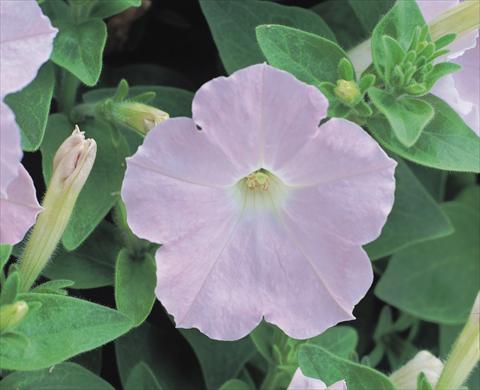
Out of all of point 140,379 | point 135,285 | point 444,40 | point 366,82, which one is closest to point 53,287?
point 135,285

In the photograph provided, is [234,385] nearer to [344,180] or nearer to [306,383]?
[306,383]

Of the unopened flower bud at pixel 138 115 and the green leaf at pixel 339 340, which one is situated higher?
the unopened flower bud at pixel 138 115

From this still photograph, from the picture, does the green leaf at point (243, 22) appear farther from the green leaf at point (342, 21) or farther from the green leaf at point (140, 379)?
the green leaf at point (140, 379)

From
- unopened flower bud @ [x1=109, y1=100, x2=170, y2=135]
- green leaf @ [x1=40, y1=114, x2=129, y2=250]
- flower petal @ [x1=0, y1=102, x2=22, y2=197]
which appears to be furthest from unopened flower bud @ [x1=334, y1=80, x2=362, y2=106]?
flower petal @ [x1=0, y1=102, x2=22, y2=197]

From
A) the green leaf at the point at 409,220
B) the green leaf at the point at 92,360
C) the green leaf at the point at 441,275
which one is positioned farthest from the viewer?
the green leaf at the point at 441,275

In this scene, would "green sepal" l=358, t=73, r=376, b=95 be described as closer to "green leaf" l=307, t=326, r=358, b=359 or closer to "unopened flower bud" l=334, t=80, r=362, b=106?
"unopened flower bud" l=334, t=80, r=362, b=106

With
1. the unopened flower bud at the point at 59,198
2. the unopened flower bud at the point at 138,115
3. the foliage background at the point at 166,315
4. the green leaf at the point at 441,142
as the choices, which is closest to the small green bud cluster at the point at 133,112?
the unopened flower bud at the point at 138,115

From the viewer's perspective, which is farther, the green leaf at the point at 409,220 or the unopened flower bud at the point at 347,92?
the green leaf at the point at 409,220
